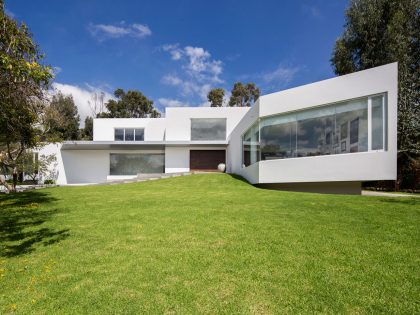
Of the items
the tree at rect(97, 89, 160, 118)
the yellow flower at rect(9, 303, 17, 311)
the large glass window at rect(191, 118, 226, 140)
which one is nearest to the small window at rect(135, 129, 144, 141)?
the large glass window at rect(191, 118, 226, 140)

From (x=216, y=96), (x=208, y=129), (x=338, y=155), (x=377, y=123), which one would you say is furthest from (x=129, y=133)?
(x=216, y=96)

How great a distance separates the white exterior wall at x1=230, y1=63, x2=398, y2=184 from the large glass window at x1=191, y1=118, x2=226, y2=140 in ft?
33.5

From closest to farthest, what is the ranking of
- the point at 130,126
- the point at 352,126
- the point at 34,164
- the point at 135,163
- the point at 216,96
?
the point at 352,126
the point at 34,164
the point at 135,163
the point at 130,126
the point at 216,96

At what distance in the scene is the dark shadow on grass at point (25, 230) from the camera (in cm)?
482

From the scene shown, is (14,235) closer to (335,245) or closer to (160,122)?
(335,245)

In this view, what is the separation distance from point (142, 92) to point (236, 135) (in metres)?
37.6

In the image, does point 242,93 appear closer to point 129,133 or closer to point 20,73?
point 129,133

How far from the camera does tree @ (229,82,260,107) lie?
52.3m

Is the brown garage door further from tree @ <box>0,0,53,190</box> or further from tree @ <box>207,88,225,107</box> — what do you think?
tree @ <box>207,88,225,107</box>

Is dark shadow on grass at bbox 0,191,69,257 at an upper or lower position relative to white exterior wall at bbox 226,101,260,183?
lower

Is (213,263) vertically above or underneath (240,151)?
underneath

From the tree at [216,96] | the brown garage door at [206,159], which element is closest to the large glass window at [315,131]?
the brown garage door at [206,159]

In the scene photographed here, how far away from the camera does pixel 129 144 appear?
23.2m

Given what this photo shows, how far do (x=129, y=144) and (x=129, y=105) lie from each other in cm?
3092
